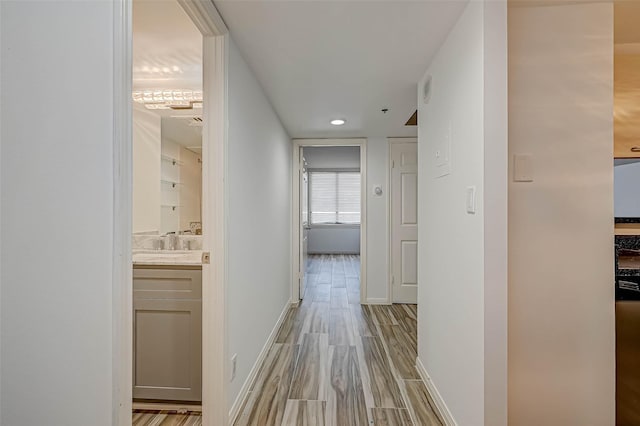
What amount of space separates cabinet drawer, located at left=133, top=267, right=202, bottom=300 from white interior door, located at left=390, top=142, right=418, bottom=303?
2828 millimetres

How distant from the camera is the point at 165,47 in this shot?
2158 millimetres

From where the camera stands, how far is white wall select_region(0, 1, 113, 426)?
691mm

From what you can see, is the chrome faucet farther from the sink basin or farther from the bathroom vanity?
the bathroom vanity

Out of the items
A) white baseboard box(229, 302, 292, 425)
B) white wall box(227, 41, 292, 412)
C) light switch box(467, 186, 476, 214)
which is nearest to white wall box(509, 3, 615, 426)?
light switch box(467, 186, 476, 214)

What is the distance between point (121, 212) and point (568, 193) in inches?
70.9

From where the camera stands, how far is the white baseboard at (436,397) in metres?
1.77

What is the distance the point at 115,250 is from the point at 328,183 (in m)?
7.78

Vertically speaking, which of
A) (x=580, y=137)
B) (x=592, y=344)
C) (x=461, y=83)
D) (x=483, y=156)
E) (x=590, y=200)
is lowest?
(x=592, y=344)

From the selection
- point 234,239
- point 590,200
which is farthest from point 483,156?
point 234,239

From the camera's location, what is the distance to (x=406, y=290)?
13.8ft

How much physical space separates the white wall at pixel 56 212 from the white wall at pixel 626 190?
2.52m

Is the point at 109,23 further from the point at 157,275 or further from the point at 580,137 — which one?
the point at 580,137

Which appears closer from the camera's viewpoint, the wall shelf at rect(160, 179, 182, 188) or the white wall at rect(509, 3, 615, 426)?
the white wall at rect(509, 3, 615, 426)

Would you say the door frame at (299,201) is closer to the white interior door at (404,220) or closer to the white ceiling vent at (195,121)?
the white interior door at (404,220)
